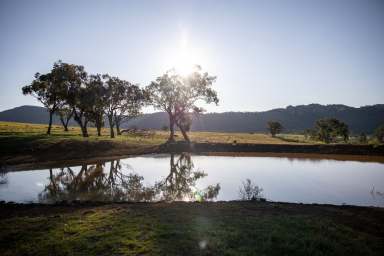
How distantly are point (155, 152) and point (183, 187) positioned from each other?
2878 cm

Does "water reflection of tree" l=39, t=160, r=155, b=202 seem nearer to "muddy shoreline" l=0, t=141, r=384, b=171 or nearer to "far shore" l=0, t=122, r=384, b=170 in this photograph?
"muddy shoreline" l=0, t=141, r=384, b=171

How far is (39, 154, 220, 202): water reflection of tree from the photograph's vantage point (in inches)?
776

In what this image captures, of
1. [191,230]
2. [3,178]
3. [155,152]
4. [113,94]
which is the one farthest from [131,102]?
[191,230]

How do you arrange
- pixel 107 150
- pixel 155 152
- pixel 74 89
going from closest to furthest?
pixel 107 150 < pixel 155 152 < pixel 74 89

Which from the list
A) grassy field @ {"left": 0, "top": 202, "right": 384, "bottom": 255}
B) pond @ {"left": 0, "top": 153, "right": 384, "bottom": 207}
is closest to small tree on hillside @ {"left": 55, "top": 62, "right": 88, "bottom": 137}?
pond @ {"left": 0, "top": 153, "right": 384, "bottom": 207}

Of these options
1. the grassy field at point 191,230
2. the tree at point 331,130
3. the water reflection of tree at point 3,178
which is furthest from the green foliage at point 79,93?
the tree at point 331,130

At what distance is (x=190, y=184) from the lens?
25.1 metres

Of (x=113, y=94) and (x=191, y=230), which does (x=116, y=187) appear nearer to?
(x=191, y=230)

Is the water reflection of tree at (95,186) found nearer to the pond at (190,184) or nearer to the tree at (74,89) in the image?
the pond at (190,184)

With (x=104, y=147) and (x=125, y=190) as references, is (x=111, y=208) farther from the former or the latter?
(x=104, y=147)

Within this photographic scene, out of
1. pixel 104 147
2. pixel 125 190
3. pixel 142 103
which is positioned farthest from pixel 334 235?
pixel 142 103

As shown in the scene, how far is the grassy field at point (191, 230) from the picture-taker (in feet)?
31.3

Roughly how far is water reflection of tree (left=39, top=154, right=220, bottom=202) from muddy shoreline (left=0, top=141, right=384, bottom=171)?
23.5ft

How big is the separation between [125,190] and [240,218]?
12.2m
